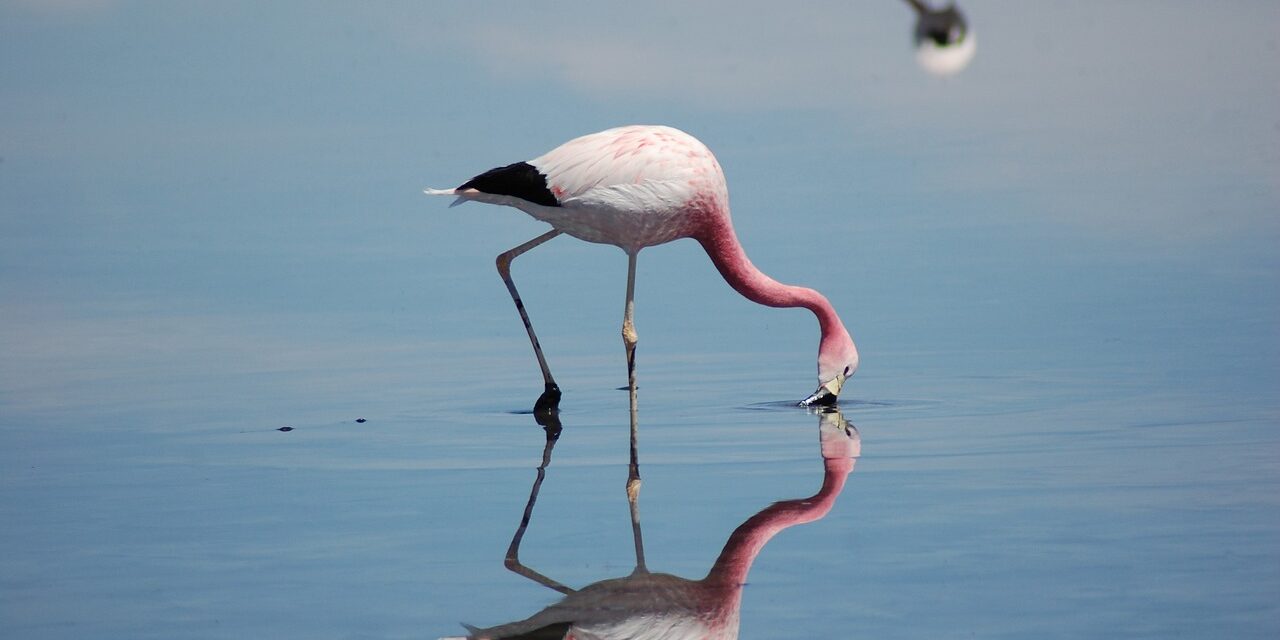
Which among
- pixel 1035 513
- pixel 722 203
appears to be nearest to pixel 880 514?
pixel 1035 513

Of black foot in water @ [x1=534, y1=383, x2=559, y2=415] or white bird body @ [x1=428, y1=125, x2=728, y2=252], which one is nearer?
white bird body @ [x1=428, y1=125, x2=728, y2=252]

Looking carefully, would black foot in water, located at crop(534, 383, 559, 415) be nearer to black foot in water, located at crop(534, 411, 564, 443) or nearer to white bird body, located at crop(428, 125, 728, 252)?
black foot in water, located at crop(534, 411, 564, 443)

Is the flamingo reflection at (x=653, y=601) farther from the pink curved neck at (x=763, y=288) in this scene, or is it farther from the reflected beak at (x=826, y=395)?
the pink curved neck at (x=763, y=288)

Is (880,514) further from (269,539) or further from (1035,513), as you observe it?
(269,539)

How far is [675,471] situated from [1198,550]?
3.08 m

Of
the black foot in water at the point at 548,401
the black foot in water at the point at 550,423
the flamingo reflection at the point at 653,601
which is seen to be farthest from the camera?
the black foot in water at the point at 548,401

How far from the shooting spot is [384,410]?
11.7 m

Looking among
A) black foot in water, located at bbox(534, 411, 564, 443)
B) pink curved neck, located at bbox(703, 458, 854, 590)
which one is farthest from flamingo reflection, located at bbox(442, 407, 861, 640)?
black foot in water, located at bbox(534, 411, 564, 443)

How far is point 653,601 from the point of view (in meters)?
6.25

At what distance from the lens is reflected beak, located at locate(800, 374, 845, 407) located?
37.9 feet

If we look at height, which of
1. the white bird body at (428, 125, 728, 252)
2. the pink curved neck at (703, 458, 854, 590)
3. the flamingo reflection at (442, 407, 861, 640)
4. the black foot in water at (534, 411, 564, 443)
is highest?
the white bird body at (428, 125, 728, 252)

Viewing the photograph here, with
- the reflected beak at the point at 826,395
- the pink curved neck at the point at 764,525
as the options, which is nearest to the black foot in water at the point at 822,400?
the reflected beak at the point at 826,395

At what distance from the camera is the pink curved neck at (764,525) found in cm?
664

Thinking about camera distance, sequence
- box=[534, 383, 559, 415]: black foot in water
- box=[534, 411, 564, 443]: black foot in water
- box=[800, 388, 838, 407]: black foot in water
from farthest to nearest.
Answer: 1. box=[534, 383, 559, 415]: black foot in water
2. box=[800, 388, 838, 407]: black foot in water
3. box=[534, 411, 564, 443]: black foot in water
